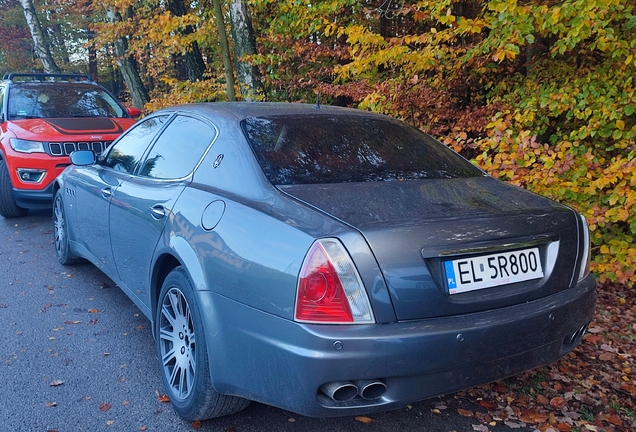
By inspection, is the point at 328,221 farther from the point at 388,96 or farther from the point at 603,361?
the point at 388,96

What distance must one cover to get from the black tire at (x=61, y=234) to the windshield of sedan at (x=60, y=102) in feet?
9.01

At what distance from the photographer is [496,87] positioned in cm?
692

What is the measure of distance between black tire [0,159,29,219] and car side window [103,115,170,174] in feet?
11.8

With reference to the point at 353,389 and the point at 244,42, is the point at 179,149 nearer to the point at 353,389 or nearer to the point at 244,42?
the point at 353,389

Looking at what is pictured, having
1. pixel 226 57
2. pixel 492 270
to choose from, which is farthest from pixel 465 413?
pixel 226 57

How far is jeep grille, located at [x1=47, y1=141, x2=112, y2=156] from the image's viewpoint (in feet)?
21.8

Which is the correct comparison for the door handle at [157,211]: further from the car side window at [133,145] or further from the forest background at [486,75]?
the forest background at [486,75]

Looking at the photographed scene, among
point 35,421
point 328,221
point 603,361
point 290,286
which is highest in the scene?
point 328,221

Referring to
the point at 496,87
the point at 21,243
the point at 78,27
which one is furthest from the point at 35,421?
the point at 78,27

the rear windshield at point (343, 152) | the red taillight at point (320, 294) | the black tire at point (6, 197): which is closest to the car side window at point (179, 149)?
the rear windshield at point (343, 152)

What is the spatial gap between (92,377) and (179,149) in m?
1.43

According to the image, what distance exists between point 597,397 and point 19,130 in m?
6.97

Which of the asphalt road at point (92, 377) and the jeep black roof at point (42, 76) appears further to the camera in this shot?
the jeep black roof at point (42, 76)

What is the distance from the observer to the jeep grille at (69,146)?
261 inches
